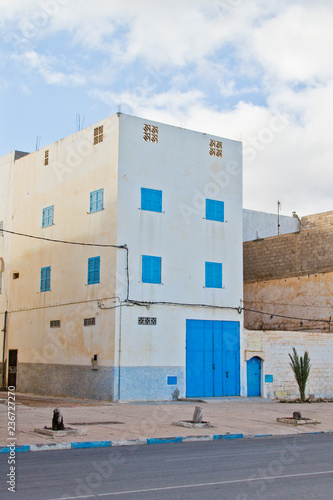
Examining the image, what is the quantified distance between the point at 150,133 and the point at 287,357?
12162 millimetres

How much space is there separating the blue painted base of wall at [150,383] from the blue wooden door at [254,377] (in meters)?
3.64

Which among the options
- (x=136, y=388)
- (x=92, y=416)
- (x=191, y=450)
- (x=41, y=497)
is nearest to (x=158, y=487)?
(x=41, y=497)

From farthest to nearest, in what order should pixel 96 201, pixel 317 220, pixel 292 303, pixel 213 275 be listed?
1. pixel 317 220
2. pixel 292 303
3. pixel 213 275
4. pixel 96 201

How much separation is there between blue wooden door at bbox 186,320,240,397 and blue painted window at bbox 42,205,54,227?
28.1 feet

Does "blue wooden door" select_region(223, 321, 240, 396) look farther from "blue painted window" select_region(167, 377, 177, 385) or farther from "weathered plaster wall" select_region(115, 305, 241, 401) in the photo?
"blue painted window" select_region(167, 377, 177, 385)

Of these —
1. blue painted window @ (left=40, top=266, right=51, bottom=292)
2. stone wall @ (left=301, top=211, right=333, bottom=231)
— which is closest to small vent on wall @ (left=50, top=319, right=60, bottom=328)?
blue painted window @ (left=40, top=266, right=51, bottom=292)

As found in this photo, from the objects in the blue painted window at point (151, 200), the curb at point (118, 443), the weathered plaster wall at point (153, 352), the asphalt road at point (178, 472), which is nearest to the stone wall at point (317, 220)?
the blue painted window at point (151, 200)

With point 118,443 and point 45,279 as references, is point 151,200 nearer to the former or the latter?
point 45,279

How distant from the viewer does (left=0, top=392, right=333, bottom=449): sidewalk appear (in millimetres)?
15625

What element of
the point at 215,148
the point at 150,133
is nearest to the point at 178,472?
the point at 150,133

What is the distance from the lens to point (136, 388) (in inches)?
1038

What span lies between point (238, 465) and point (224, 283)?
1879 cm

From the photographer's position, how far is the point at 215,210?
29.9 meters

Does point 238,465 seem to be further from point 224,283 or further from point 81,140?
point 81,140
